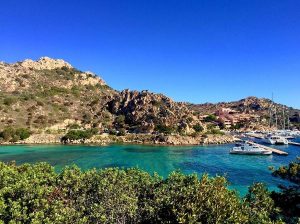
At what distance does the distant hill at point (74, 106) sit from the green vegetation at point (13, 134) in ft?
16.0

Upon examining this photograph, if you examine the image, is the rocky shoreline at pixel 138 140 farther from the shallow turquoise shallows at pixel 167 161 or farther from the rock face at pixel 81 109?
the shallow turquoise shallows at pixel 167 161

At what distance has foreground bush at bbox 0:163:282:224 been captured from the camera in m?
16.5

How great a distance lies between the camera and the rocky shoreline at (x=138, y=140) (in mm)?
108500

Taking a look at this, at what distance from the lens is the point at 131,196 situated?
22.3 meters

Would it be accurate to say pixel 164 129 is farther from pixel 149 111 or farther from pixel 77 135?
pixel 77 135

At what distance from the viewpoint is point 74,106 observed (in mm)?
136500

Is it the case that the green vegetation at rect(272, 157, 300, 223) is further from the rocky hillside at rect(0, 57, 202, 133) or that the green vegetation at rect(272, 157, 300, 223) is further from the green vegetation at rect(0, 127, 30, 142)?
the green vegetation at rect(0, 127, 30, 142)

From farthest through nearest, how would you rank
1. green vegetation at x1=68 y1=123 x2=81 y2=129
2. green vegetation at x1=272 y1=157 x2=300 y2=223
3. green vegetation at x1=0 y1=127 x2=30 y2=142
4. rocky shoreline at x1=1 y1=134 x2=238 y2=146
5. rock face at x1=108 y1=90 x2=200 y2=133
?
rock face at x1=108 y1=90 x2=200 y2=133 → green vegetation at x1=68 y1=123 x2=81 y2=129 → rocky shoreline at x1=1 y1=134 x2=238 y2=146 → green vegetation at x1=0 y1=127 x2=30 y2=142 → green vegetation at x1=272 y1=157 x2=300 y2=223

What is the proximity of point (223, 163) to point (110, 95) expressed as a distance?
293 feet

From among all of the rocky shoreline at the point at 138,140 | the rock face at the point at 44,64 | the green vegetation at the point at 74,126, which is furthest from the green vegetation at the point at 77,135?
the rock face at the point at 44,64

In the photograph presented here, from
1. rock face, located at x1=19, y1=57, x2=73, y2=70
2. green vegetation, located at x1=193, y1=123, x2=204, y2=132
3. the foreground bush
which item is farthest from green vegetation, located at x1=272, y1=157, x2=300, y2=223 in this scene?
rock face, located at x1=19, y1=57, x2=73, y2=70

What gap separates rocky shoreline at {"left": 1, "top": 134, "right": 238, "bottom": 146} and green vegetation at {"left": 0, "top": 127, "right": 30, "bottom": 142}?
162 cm

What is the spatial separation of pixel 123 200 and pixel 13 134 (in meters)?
93.9

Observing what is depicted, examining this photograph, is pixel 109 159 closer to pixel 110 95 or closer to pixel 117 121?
pixel 117 121
